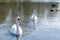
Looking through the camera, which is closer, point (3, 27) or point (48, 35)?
point (48, 35)

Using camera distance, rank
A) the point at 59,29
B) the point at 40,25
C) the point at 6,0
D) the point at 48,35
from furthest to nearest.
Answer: the point at 6,0 < the point at 40,25 < the point at 59,29 < the point at 48,35

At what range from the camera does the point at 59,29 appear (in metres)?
14.4

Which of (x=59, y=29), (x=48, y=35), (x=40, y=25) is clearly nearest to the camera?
(x=48, y=35)

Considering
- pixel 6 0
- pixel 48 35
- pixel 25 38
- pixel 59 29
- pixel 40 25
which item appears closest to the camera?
pixel 25 38

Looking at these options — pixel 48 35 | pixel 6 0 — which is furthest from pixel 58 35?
pixel 6 0

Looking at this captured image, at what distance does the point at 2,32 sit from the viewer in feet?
44.5

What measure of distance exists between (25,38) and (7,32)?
1.86 metres

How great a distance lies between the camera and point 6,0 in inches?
1438

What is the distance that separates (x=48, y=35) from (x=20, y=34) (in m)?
1.84

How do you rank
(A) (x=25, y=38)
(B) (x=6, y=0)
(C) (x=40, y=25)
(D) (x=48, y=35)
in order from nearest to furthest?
1. (A) (x=25, y=38)
2. (D) (x=48, y=35)
3. (C) (x=40, y=25)
4. (B) (x=6, y=0)

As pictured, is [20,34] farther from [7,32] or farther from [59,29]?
[59,29]

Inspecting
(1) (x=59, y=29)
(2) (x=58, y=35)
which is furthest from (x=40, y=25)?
(2) (x=58, y=35)

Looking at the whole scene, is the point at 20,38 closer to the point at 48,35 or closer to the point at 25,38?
the point at 25,38

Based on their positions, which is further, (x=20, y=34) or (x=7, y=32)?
(x=7, y=32)
